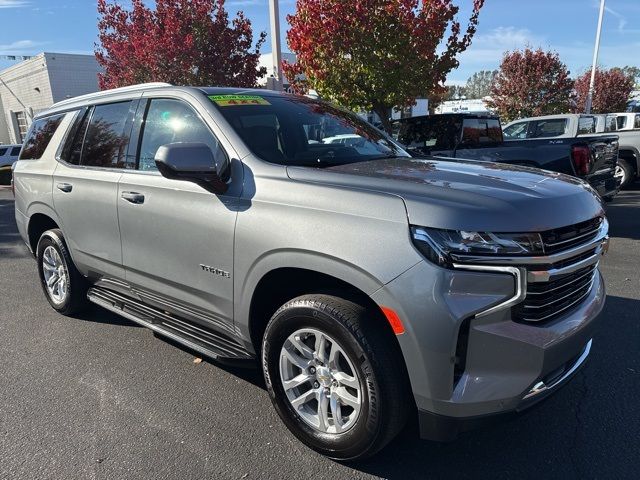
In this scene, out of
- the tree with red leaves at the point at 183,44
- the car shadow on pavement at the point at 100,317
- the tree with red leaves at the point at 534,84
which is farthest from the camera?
the tree with red leaves at the point at 534,84

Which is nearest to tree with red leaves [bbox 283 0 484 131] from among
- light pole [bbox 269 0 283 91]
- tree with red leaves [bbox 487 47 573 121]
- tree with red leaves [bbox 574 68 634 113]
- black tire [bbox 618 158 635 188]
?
light pole [bbox 269 0 283 91]

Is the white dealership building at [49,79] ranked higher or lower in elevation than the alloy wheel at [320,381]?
higher

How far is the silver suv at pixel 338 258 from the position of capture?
206cm

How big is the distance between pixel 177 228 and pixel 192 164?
55cm

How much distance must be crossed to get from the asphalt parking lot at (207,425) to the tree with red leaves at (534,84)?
67.5ft

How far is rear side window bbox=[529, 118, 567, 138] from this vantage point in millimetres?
11266

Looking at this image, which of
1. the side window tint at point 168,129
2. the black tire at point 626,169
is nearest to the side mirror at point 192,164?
the side window tint at point 168,129

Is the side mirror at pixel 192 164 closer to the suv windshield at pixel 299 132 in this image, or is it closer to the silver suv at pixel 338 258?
the silver suv at pixel 338 258

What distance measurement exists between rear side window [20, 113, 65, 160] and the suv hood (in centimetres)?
310

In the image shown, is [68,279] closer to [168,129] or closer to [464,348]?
[168,129]

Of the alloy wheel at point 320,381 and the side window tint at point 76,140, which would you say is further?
the side window tint at point 76,140

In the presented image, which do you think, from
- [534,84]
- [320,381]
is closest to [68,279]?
[320,381]

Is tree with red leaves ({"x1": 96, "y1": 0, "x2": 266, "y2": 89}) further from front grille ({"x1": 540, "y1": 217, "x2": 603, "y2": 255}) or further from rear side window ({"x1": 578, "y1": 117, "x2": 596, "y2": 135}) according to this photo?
front grille ({"x1": 540, "y1": 217, "x2": 603, "y2": 255})

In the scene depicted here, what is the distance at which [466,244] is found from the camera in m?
2.05
